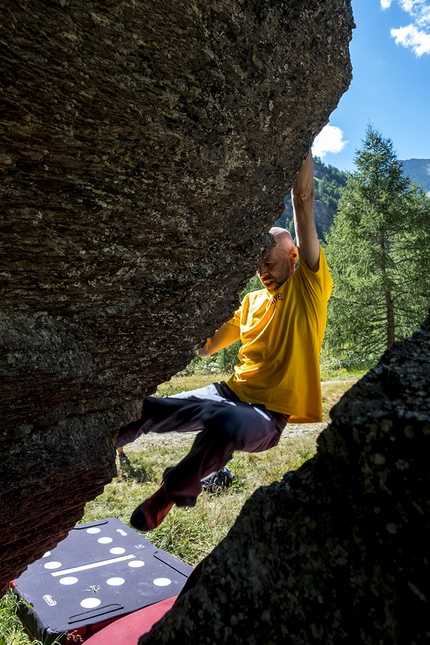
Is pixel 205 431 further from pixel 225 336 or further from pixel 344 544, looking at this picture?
pixel 344 544

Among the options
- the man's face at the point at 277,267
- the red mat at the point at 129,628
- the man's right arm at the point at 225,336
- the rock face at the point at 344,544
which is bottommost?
the red mat at the point at 129,628

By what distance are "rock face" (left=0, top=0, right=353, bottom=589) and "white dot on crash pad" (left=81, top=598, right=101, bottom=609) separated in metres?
1.49

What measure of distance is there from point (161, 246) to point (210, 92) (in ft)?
2.37

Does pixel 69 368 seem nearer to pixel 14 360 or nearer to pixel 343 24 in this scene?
pixel 14 360

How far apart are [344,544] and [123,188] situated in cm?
163

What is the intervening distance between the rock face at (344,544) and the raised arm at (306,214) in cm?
213

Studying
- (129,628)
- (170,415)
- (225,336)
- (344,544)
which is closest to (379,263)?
(225,336)

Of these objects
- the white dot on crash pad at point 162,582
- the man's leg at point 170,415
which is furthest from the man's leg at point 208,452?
the white dot on crash pad at point 162,582

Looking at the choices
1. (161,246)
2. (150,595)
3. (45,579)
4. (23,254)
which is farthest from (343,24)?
(45,579)

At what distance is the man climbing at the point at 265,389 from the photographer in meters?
3.73

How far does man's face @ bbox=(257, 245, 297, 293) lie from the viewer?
14.9ft

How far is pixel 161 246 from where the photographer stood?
95.8 inches

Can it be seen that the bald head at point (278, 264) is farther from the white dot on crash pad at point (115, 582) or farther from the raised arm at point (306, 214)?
the white dot on crash pad at point (115, 582)

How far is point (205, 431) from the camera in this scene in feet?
12.5
